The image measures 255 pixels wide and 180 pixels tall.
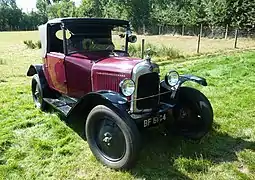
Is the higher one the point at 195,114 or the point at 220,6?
the point at 220,6

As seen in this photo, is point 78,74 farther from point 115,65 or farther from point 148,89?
point 148,89

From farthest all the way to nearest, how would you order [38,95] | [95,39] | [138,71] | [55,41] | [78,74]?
[38,95] < [55,41] < [95,39] < [78,74] < [138,71]

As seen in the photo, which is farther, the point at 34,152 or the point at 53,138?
the point at 53,138

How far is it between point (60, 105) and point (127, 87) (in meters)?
1.67

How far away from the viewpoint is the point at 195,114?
13.0 ft

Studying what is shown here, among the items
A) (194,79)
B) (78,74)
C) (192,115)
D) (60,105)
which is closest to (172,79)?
(194,79)

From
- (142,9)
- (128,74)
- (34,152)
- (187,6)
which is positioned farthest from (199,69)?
(142,9)

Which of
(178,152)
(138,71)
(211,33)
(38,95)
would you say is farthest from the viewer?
(211,33)

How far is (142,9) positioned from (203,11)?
760 inches

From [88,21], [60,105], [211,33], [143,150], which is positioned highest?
[211,33]

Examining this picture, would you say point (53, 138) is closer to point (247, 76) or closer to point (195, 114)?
point (195, 114)

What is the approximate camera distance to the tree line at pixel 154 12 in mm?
25641

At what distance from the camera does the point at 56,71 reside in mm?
4711

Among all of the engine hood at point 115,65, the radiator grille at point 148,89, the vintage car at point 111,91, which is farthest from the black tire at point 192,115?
the engine hood at point 115,65
